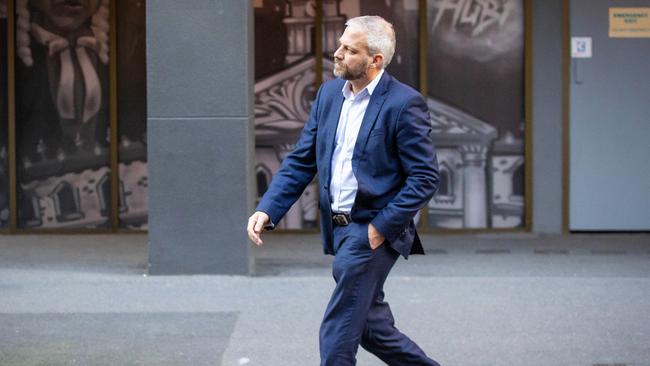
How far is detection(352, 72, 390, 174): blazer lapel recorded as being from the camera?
232 inches

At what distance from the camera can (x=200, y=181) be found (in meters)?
9.87

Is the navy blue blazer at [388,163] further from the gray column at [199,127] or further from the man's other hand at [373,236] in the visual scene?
the gray column at [199,127]

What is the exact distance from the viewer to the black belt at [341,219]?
19.5 feet

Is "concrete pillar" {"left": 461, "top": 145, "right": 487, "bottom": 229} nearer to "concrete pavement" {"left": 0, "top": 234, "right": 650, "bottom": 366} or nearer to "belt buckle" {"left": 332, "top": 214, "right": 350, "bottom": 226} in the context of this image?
"concrete pavement" {"left": 0, "top": 234, "right": 650, "bottom": 366}

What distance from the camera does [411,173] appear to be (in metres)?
5.85

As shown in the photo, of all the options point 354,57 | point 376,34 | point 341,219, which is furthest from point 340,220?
point 376,34

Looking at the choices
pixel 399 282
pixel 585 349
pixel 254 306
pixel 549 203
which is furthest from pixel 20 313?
pixel 549 203

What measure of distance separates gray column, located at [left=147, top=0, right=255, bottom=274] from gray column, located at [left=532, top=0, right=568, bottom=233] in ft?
11.0

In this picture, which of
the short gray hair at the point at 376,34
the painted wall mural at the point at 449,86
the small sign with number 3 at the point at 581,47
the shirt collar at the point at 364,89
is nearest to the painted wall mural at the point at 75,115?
the painted wall mural at the point at 449,86

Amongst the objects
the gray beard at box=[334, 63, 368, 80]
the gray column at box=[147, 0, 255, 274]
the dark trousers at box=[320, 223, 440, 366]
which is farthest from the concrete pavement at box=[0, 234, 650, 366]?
the gray beard at box=[334, 63, 368, 80]

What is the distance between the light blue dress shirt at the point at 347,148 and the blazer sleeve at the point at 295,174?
0.21m

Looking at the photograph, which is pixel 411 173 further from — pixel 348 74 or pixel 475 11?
pixel 475 11

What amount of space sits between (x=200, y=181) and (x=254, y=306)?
4.09ft

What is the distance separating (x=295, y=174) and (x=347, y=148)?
1.13 ft
